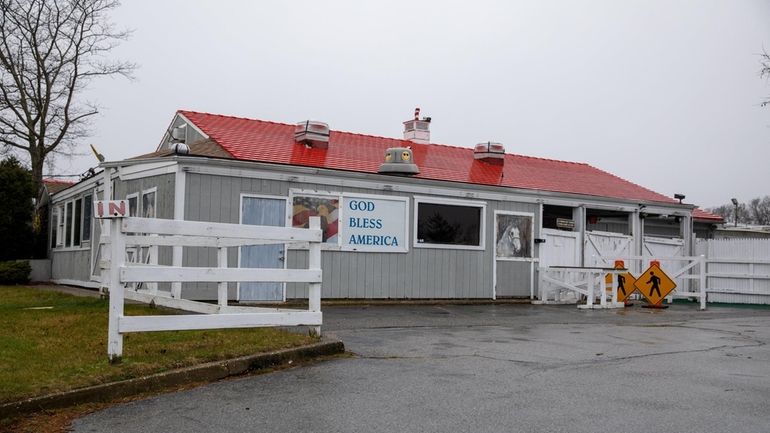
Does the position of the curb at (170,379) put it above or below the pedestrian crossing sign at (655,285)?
below

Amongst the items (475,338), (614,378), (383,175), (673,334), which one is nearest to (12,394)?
(614,378)

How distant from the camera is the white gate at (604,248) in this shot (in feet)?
68.1

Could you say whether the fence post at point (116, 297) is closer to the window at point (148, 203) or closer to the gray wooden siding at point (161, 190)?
the gray wooden siding at point (161, 190)

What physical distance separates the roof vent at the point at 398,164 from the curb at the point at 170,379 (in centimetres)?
915

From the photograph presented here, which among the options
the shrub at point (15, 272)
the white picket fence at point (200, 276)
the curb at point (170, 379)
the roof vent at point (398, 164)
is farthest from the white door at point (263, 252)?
the shrub at point (15, 272)

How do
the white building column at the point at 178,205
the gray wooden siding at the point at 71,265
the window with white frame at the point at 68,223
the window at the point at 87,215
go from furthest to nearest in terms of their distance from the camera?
the window with white frame at the point at 68,223 → the window at the point at 87,215 → the gray wooden siding at the point at 71,265 → the white building column at the point at 178,205

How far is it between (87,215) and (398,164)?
867 centimetres

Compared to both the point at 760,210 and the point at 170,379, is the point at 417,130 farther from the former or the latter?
the point at 760,210

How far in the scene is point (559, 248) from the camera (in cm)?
2022

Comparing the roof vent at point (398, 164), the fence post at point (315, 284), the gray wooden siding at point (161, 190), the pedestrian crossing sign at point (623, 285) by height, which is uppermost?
the roof vent at point (398, 164)

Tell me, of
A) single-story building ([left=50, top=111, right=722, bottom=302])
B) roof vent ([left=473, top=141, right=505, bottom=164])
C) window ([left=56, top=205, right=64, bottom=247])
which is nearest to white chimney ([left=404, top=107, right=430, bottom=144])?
single-story building ([left=50, top=111, right=722, bottom=302])

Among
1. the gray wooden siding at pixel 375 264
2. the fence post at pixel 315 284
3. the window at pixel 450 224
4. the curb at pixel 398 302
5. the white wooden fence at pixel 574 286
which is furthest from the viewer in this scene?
the white wooden fence at pixel 574 286

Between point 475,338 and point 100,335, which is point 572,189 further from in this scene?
point 100,335

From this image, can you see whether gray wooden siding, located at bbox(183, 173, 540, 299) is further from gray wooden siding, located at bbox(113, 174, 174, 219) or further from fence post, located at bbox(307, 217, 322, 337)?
fence post, located at bbox(307, 217, 322, 337)
